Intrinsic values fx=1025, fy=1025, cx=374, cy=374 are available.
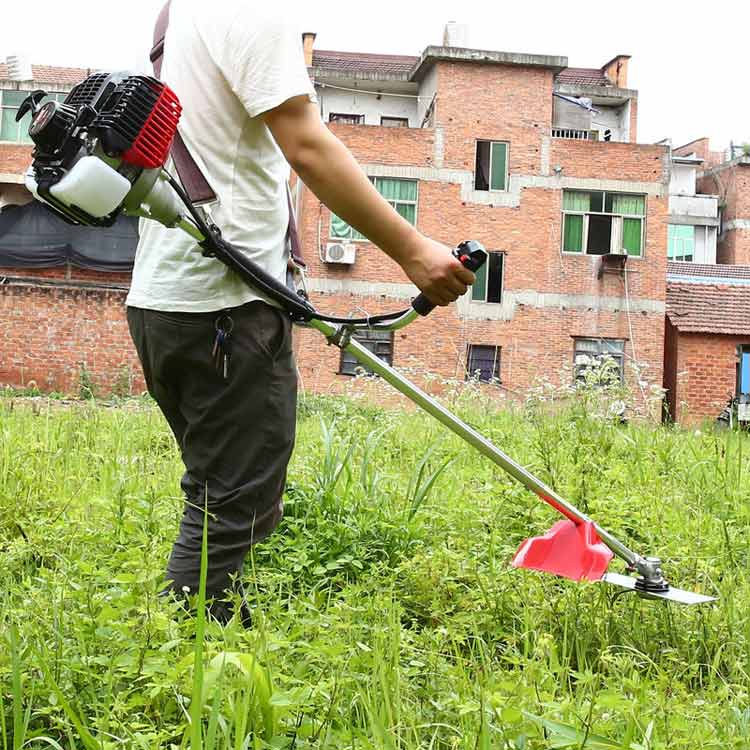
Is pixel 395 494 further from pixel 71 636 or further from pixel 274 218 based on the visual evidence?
pixel 71 636

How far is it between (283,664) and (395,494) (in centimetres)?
193

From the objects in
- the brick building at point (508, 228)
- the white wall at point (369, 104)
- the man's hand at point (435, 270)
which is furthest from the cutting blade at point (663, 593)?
the white wall at point (369, 104)

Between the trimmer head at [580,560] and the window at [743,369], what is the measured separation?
24.4 meters

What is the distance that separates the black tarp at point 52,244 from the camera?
2444 cm

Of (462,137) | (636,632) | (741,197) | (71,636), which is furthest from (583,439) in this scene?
(741,197)

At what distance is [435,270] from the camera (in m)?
2.44

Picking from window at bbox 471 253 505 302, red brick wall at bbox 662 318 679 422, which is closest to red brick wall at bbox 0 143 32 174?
window at bbox 471 253 505 302

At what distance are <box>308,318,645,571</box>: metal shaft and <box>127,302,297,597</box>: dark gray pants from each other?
151 mm

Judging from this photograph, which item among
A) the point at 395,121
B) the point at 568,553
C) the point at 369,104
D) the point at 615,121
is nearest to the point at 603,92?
the point at 615,121

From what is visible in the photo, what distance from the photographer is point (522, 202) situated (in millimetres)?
25734

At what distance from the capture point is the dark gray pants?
2.49 meters

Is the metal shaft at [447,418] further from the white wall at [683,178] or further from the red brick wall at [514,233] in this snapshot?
the white wall at [683,178]

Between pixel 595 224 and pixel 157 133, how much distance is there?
81.0 feet

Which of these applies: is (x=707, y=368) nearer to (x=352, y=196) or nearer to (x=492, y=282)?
(x=492, y=282)
